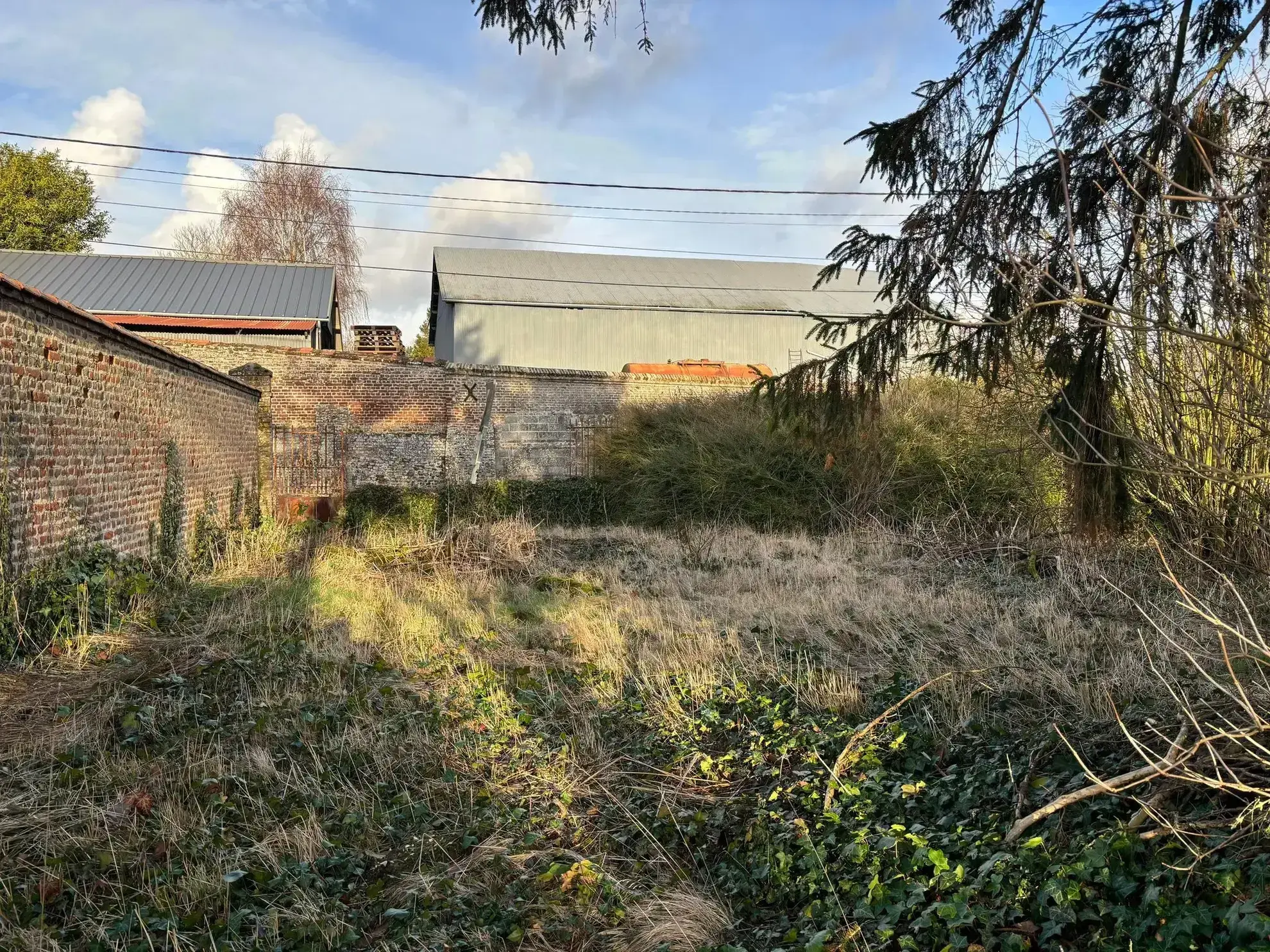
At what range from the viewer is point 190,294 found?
Result: 21.4 m

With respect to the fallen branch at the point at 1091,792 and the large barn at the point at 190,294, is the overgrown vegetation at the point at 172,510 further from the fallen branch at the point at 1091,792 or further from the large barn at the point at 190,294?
the large barn at the point at 190,294

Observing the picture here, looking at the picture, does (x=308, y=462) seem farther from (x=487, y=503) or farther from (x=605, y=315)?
(x=605, y=315)

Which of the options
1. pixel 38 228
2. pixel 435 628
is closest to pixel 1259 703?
pixel 435 628

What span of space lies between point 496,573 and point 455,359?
17.3 meters

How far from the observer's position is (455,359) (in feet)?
84.5

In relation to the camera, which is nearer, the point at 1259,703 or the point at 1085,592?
the point at 1259,703

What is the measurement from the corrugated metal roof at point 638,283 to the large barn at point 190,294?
15.1 ft

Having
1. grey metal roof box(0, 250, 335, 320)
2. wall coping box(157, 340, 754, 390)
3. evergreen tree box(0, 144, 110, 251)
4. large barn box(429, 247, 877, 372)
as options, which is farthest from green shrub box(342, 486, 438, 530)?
evergreen tree box(0, 144, 110, 251)

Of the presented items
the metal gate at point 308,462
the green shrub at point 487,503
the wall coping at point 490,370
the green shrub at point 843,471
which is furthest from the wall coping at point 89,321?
the green shrub at point 843,471

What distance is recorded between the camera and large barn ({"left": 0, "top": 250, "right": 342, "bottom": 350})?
20234 mm

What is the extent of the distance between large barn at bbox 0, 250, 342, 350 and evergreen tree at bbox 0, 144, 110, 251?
16.8ft

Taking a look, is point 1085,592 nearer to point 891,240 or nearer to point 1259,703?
point 891,240

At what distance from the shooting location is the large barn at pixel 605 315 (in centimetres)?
2572

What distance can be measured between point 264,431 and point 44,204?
17348 mm
